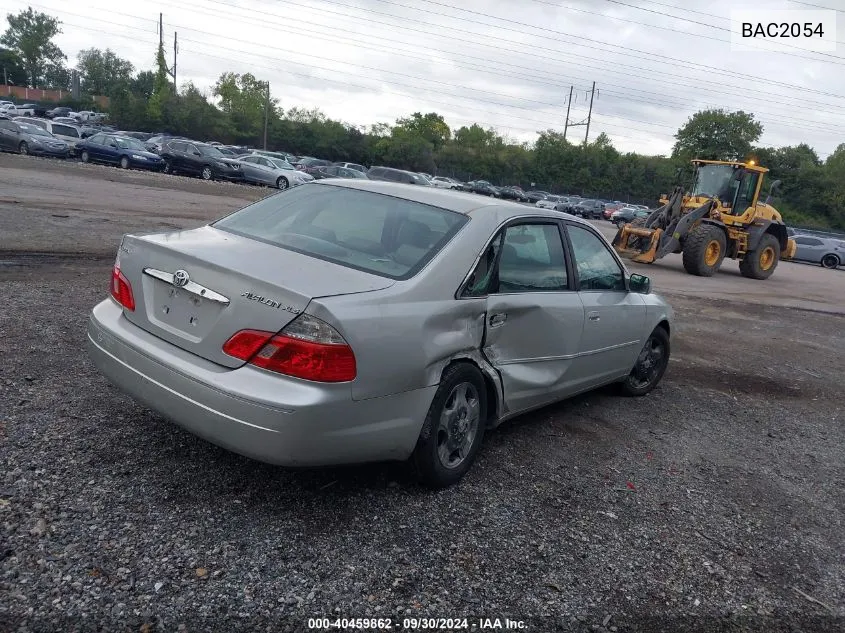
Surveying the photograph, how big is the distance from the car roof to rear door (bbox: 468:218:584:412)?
0.12 meters

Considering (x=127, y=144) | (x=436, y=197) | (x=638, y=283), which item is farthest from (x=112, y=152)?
(x=436, y=197)

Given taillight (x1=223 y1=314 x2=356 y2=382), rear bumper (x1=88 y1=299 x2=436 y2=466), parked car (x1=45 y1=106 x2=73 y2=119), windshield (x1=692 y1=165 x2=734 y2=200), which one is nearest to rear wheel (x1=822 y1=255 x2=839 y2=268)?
windshield (x1=692 y1=165 x2=734 y2=200)

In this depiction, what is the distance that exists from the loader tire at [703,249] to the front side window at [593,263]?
13.5 meters

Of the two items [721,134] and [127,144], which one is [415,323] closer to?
[127,144]

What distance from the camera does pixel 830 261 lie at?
31047mm

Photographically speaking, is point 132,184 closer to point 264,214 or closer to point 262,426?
point 264,214

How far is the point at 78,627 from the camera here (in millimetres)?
2465

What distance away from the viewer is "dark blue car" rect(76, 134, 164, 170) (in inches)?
1233

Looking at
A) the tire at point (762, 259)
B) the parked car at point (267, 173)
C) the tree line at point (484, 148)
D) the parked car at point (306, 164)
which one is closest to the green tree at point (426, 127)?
the tree line at point (484, 148)

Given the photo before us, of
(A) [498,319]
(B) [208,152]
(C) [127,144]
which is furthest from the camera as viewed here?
(B) [208,152]

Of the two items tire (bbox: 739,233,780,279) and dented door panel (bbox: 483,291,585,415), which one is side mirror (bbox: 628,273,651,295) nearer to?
dented door panel (bbox: 483,291,585,415)

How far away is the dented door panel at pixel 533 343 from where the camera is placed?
4051 millimetres

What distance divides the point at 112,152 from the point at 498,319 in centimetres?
3149

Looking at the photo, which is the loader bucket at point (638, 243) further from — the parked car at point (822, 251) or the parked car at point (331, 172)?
the parked car at point (331, 172)
